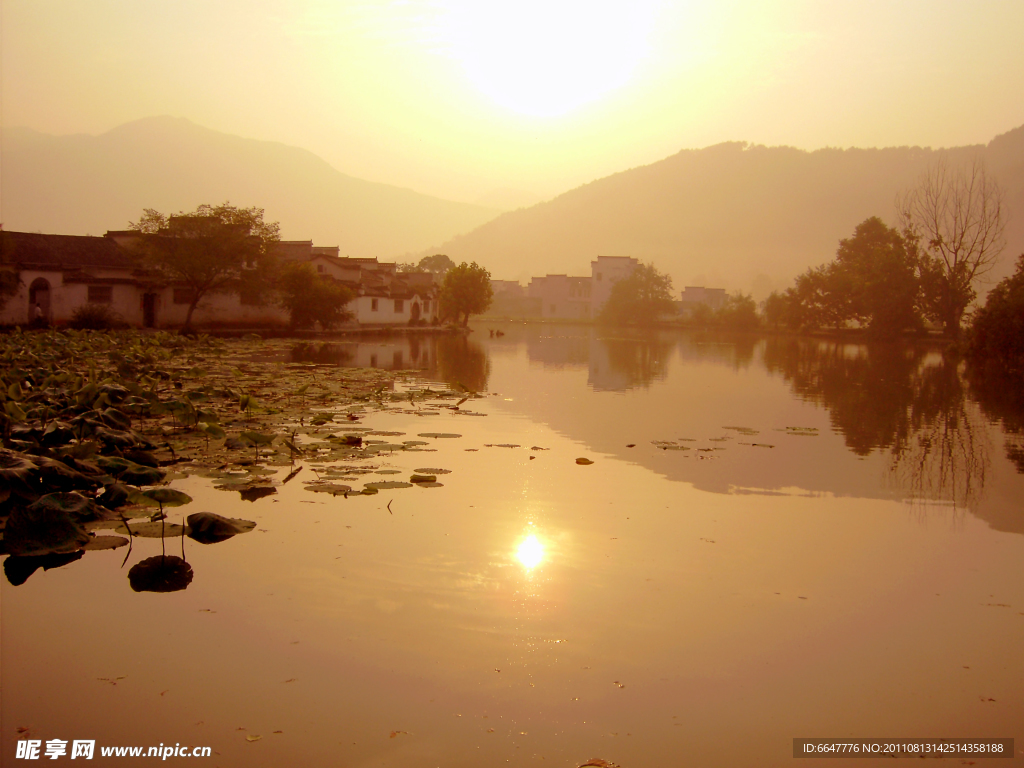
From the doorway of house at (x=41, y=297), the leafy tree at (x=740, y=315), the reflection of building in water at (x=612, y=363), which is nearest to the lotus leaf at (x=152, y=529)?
the reflection of building in water at (x=612, y=363)

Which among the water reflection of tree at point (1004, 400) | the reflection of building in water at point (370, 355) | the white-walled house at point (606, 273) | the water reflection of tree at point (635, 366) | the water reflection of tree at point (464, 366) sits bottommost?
the water reflection of tree at point (1004, 400)

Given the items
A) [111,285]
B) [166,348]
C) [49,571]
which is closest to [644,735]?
[49,571]

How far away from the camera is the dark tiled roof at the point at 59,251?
35719mm

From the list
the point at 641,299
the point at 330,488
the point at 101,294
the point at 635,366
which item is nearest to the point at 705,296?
the point at 641,299

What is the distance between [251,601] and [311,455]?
183 inches

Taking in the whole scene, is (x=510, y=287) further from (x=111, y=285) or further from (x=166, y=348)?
(x=166, y=348)

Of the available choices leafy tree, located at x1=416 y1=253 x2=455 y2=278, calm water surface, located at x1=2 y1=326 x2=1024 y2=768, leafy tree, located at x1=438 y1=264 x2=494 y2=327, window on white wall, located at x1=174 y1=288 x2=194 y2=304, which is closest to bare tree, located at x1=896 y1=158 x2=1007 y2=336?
leafy tree, located at x1=438 y1=264 x2=494 y2=327

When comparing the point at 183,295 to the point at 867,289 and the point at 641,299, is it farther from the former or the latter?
the point at 641,299

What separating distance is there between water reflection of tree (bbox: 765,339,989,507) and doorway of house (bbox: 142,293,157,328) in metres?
30.2

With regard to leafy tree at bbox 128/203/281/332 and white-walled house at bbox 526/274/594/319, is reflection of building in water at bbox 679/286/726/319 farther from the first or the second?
leafy tree at bbox 128/203/281/332

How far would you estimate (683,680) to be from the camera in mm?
4395

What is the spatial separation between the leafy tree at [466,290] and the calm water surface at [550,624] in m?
47.7

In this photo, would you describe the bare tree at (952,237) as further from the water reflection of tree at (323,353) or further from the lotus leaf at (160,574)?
the lotus leaf at (160,574)

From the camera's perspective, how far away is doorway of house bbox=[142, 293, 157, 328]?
40000 mm
